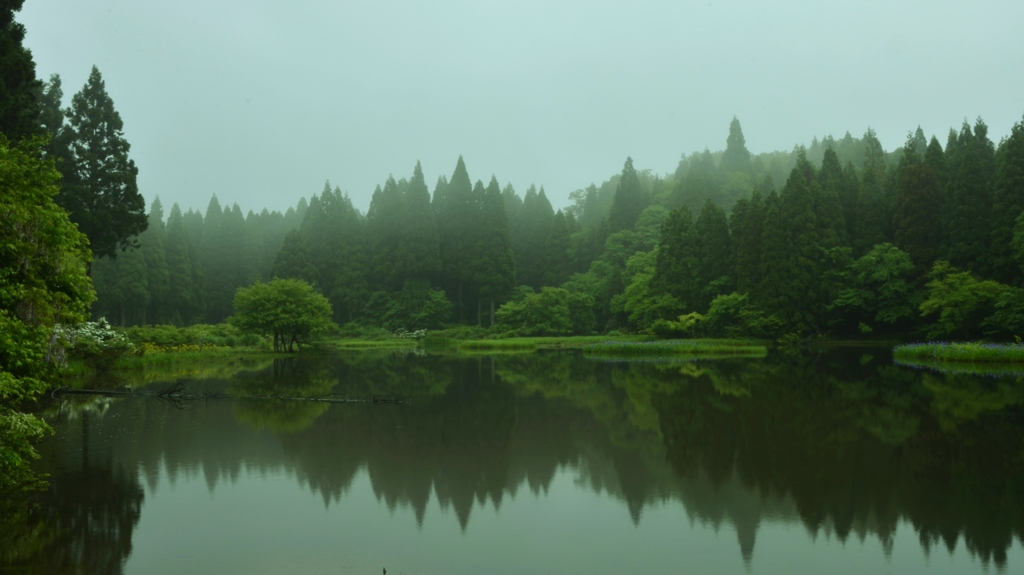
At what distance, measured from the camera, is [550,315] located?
49.8 meters

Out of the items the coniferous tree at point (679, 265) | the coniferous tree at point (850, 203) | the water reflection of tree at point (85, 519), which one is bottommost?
the water reflection of tree at point (85, 519)

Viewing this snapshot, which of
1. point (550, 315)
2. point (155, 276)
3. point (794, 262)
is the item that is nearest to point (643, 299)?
point (550, 315)

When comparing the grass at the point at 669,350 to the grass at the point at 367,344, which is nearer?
the grass at the point at 669,350

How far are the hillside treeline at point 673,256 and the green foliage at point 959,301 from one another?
101mm

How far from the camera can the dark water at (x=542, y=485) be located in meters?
6.78

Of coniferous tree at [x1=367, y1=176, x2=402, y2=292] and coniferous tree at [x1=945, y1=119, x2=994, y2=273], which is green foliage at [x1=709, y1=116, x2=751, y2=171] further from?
coniferous tree at [x1=945, y1=119, x2=994, y2=273]

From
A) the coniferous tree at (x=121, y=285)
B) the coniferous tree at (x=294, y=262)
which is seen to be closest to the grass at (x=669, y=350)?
the coniferous tree at (x=294, y=262)

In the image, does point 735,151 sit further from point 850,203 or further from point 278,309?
point 278,309

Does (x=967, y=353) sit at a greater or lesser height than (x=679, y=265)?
lesser

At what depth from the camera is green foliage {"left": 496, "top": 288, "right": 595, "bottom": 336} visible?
49719 mm

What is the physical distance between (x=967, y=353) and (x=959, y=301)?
Result: 8156 mm

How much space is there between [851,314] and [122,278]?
2043 inches

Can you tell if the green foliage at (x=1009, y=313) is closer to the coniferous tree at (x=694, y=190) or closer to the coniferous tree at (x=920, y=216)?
the coniferous tree at (x=920, y=216)

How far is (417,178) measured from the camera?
64062 mm
